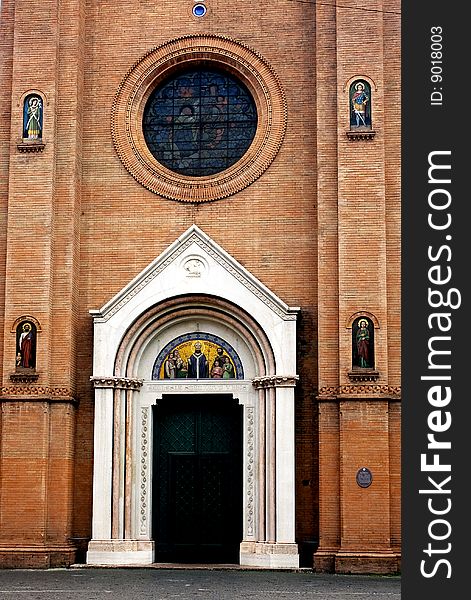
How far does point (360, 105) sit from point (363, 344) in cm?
444

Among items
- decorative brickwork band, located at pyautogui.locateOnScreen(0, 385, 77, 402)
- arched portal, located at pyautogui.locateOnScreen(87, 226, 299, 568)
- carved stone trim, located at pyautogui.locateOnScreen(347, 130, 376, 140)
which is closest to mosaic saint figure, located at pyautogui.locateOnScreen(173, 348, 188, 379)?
arched portal, located at pyautogui.locateOnScreen(87, 226, 299, 568)

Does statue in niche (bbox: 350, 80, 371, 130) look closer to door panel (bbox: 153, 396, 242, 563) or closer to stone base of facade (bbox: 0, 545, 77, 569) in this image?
door panel (bbox: 153, 396, 242, 563)

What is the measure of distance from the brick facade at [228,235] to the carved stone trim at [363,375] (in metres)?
0.08

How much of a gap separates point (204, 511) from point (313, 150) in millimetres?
7121

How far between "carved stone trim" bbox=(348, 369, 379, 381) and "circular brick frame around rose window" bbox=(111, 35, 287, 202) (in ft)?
14.1

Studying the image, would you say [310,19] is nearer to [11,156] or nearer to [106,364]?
[11,156]

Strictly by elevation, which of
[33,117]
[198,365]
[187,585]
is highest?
[33,117]

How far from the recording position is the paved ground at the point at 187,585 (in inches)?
654

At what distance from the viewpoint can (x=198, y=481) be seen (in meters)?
22.1

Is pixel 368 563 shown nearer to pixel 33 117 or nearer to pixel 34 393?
pixel 34 393

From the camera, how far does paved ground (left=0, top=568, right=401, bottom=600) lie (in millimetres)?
16609

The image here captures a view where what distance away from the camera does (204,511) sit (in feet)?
72.4

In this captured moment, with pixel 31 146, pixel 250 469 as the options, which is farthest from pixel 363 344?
pixel 31 146

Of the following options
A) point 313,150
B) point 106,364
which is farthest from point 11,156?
point 313,150
